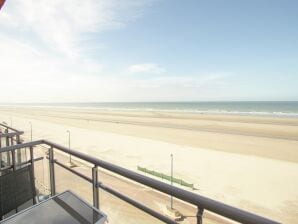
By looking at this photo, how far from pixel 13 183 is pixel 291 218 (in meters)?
12.2

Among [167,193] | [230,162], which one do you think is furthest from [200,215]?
[230,162]

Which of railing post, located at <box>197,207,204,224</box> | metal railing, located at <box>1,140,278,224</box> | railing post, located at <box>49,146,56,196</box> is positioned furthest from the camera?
railing post, located at <box>49,146,56,196</box>

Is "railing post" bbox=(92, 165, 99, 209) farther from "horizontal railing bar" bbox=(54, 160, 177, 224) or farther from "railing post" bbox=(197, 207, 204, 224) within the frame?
"railing post" bbox=(197, 207, 204, 224)

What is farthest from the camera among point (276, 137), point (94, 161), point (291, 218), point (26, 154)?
point (276, 137)

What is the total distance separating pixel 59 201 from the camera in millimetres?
2162

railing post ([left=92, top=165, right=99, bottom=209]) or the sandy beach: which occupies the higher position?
railing post ([left=92, top=165, right=99, bottom=209])

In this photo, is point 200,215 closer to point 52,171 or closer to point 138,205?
point 138,205

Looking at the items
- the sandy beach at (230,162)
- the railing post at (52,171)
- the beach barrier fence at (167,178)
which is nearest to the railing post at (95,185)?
the railing post at (52,171)

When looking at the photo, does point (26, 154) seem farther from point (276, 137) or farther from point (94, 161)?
point (276, 137)

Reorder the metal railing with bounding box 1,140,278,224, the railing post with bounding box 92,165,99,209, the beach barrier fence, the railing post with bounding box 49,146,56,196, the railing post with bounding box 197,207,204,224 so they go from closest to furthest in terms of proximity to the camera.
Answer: the metal railing with bounding box 1,140,278,224
the railing post with bounding box 197,207,204,224
the railing post with bounding box 92,165,99,209
the railing post with bounding box 49,146,56,196
the beach barrier fence

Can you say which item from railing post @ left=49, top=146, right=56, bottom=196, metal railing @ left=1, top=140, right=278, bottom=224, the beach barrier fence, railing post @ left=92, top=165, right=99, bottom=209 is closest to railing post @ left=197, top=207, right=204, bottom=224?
metal railing @ left=1, top=140, right=278, bottom=224

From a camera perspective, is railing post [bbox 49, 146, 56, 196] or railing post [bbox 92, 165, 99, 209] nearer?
railing post [bbox 92, 165, 99, 209]

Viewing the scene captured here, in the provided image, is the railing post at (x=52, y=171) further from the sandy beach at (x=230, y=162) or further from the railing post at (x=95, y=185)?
the sandy beach at (x=230, y=162)

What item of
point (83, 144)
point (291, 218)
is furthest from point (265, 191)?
point (83, 144)
